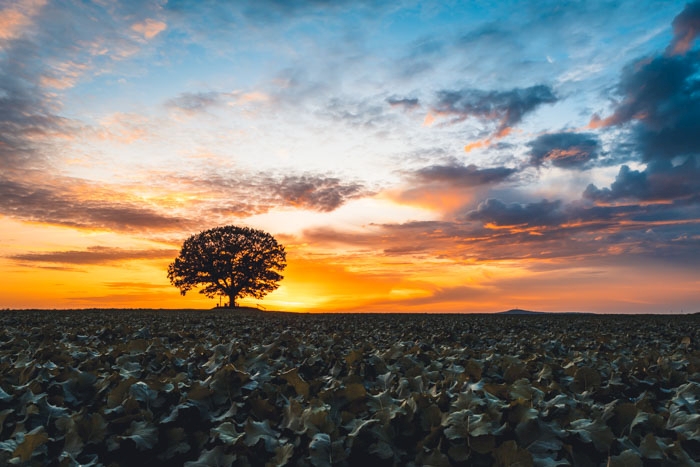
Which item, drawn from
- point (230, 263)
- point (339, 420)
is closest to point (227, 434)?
point (339, 420)

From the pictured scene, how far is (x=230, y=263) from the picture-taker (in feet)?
218

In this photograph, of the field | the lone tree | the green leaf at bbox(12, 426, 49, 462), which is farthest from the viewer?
the lone tree

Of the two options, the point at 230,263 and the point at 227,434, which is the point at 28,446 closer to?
the point at 227,434

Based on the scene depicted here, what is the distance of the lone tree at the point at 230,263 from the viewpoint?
66.3 metres

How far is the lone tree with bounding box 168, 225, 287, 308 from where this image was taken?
66312mm

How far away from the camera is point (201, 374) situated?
6.90 meters

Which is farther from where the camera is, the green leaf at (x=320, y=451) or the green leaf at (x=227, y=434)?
the green leaf at (x=227, y=434)

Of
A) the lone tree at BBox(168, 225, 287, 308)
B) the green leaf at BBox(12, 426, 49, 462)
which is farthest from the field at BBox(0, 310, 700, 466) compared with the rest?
the lone tree at BBox(168, 225, 287, 308)

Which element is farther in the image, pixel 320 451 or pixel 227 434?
pixel 227 434

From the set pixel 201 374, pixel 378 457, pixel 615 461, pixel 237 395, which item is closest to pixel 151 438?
pixel 237 395

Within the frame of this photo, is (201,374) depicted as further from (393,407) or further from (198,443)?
(393,407)

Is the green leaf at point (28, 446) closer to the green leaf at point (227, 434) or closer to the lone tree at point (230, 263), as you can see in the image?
the green leaf at point (227, 434)

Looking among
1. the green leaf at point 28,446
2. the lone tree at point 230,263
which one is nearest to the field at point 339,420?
the green leaf at point 28,446

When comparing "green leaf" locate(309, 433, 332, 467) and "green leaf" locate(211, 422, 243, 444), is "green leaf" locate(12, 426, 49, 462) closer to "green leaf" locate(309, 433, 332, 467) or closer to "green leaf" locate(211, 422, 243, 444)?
"green leaf" locate(211, 422, 243, 444)
